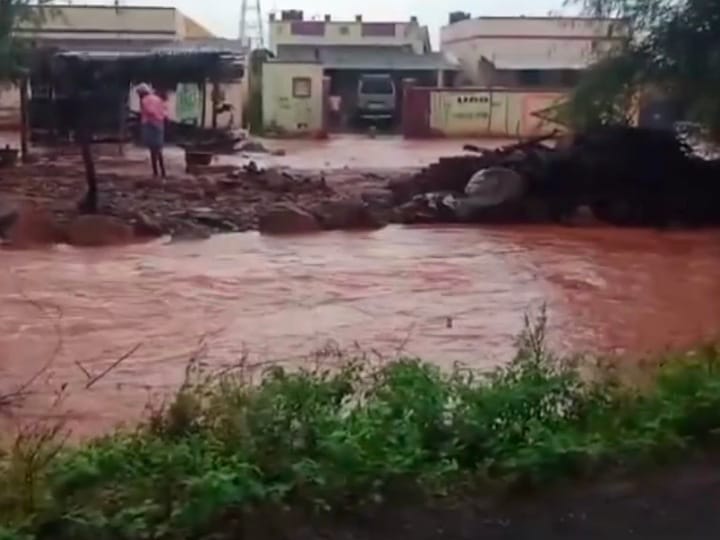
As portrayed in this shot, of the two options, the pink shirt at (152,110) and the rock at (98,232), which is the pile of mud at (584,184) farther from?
the pink shirt at (152,110)

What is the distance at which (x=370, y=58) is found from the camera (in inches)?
1786

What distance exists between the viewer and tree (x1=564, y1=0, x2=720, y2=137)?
1902cm

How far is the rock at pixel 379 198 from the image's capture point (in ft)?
66.0

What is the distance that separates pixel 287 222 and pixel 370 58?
28.3 m

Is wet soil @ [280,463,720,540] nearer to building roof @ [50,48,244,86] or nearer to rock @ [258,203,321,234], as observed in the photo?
rock @ [258,203,321,234]

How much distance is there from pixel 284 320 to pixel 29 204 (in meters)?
8.70

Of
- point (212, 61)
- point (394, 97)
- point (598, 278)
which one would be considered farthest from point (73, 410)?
point (394, 97)

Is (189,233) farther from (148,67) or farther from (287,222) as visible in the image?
(148,67)

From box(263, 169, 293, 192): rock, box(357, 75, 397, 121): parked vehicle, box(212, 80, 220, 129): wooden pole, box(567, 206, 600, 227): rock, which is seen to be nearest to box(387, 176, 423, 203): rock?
box(263, 169, 293, 192): rock

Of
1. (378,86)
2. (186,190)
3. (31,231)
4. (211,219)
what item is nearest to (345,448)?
(31,231)

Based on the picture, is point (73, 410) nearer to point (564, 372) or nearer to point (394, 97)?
point (564, 372)

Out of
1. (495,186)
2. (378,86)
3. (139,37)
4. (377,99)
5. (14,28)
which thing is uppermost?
(139,37)

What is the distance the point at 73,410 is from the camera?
771 centimetres

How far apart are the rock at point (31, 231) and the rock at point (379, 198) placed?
4.97 metres
